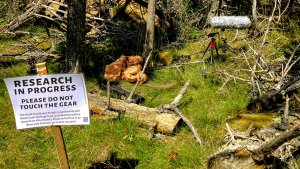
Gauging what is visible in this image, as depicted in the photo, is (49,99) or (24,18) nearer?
(49,99)

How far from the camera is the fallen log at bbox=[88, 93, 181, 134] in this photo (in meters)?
3.11

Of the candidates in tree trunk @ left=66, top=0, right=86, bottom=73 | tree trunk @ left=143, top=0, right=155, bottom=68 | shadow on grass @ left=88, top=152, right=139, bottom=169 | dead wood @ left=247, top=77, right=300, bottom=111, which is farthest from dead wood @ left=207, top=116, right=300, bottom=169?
tree trunk @ left=66, top=0, right=86, bottom=73

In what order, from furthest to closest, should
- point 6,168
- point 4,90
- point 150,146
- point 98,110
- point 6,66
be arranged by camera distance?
point 6,66 < point 4,90 < point 98,110 < point 150,146 < point 6,168

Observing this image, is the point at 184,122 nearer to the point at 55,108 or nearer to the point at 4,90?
the point at 55,108

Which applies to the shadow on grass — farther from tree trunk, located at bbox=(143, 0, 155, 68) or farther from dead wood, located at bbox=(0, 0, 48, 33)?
dead wood, located at bbox=(0, 0, 48, 33)

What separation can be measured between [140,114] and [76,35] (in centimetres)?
204

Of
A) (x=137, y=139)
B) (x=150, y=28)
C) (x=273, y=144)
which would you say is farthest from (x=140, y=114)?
(x=150, y=28)

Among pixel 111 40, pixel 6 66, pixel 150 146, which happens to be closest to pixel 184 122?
pixel 150 146

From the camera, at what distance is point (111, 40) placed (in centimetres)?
560

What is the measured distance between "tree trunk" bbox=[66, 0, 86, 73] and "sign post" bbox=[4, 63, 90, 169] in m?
2.44

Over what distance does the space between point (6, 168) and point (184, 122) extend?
2.51 m

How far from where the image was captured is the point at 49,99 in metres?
1.83

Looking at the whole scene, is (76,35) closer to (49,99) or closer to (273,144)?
(49,99)

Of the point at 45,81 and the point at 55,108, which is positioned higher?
the point at 45,81
